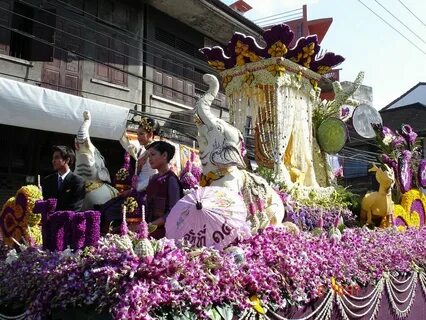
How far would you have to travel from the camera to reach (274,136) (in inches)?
265

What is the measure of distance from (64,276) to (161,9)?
11358mm

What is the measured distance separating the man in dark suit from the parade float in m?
0.32

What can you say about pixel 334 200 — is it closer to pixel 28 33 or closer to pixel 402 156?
pixel 402 156

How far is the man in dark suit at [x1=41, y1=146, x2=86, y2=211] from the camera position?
13.7 ft

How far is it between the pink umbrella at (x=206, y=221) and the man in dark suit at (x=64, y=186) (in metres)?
1.07

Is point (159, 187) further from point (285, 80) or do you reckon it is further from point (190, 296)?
point (285, 80)

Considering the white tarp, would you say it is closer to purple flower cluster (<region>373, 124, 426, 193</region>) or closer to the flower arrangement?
the flower arrangement

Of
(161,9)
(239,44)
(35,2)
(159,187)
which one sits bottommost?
(159,187)

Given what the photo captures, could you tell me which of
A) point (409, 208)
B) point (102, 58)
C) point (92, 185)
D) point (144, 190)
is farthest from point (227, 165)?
point (102, 58)

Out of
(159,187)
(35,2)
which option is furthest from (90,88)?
(159,187)

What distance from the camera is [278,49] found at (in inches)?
259

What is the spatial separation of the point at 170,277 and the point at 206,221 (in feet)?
2.21

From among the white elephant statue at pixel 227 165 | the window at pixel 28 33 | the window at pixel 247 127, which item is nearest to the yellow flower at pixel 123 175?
the white elephant statue at pixel 227 165

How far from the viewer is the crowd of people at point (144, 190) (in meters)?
3.90
